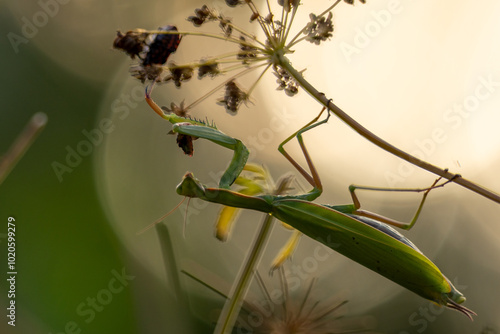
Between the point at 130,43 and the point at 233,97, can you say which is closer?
the point at 130,43

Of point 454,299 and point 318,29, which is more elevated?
point 318,29

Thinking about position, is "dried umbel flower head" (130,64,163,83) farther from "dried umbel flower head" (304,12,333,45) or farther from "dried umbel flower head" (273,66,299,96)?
"dried umbel flower head" (304,12,333,45)

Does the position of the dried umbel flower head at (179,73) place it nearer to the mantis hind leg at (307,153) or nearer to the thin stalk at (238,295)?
the mantis hind leg at (307,153)

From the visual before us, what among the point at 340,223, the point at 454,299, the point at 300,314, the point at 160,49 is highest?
the point at 160,49

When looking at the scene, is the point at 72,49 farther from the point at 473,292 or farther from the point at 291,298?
the point at 473,292

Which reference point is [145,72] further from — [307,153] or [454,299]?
[454,299]

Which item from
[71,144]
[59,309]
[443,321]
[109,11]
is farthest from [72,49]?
[443,321]

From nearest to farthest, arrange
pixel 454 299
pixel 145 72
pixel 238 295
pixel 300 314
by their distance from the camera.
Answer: pixel 238 295, pixel 454 299, pixel 145 72, pixel 300 314

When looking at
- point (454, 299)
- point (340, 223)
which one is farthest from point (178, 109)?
point (454, 299)

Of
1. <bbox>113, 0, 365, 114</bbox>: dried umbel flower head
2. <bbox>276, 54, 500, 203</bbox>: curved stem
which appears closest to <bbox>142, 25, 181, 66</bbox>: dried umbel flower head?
<bbox>113, 0, 365, 114</bbox>: dried umbel flower head
